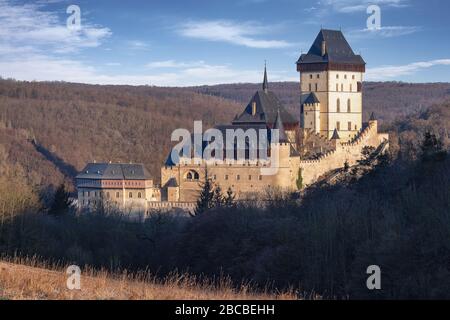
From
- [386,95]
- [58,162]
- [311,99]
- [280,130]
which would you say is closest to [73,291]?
Answer: [280,130]

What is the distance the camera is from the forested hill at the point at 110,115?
100 m

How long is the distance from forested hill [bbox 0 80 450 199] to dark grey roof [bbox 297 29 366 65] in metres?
17.8

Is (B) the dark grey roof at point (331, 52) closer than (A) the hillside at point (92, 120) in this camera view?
Yes

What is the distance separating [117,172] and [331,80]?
56.7ft

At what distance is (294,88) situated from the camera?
150m

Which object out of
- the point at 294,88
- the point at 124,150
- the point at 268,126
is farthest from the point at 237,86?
the point at 268,126

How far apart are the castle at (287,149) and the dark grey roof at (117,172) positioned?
6cm

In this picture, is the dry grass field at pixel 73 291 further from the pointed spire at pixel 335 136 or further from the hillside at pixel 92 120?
the hillside at pixel 92 120

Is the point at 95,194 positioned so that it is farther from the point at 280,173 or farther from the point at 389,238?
the point at 389,238

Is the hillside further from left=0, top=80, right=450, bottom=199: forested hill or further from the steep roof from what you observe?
the steep roof

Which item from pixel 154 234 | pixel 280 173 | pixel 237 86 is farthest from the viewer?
pixel 237 86

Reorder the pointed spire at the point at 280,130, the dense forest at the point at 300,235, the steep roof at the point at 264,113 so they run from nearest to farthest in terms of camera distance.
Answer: the dense forest at the point at 300,235, the pointed spire at the point at 280,130, the steep roof at the point at 264,113

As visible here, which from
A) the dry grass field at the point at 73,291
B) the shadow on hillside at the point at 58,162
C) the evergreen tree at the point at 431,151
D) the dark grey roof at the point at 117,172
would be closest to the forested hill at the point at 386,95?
the shadow on hillside at the point at 58,162
